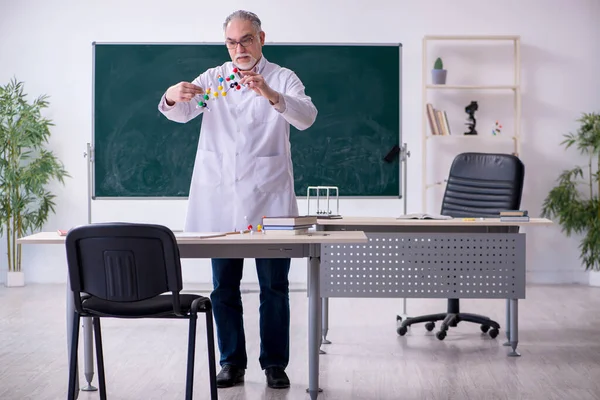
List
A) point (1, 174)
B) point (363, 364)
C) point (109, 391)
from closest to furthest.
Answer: point (109, 391) → point (363, 364) → point (1, 174)

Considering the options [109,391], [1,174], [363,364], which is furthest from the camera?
[1,174]

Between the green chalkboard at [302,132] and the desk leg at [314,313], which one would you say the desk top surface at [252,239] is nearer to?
the desk leg at [314,313]

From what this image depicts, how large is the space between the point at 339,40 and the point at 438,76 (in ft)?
2.88

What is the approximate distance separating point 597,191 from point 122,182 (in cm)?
402

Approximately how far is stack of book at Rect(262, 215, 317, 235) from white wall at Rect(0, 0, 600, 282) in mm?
3606

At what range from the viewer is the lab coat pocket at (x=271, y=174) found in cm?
330

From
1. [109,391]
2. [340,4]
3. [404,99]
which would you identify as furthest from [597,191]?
[109,391]

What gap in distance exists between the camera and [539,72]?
22.0 ft

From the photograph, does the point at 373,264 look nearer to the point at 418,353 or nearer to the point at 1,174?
A: the point at 418,353

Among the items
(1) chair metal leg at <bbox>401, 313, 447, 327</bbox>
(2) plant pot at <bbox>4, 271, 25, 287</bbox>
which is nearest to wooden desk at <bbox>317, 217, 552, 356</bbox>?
(1) chair metal leg at <bbox>401, 313, 447, 327</bbox>

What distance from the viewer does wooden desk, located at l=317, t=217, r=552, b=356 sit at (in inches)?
162

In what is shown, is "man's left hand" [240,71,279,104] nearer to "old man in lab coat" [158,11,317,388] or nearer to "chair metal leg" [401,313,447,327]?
"old man in lab coat" [158,11,317,388]

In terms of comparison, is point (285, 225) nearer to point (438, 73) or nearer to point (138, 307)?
point (138, 307)

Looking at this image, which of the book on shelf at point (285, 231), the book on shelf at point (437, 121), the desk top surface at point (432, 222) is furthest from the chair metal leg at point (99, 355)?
the book on shelf at point (437, 121)
